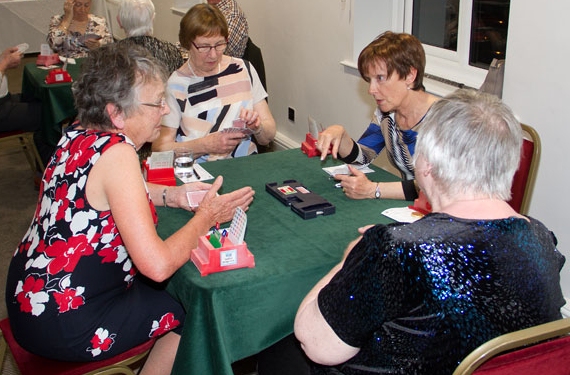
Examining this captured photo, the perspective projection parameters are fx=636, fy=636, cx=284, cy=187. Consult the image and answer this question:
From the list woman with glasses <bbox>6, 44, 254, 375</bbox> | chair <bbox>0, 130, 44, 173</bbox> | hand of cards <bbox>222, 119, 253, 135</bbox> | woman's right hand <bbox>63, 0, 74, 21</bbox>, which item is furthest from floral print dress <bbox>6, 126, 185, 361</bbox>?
woman's right hand <bbox>63, 0, 74, 21</bbox>

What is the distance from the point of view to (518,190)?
2.32 meters

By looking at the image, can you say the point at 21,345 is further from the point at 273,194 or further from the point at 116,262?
the point at 273,194

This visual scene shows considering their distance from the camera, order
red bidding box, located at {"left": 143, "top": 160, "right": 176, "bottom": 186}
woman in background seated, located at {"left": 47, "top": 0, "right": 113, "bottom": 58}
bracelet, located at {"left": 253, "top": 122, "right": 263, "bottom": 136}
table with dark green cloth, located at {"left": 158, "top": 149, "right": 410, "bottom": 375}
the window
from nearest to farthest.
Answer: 1. table with dark green cloth, located at {"left": 158, "top": 149, "right": 410, "bottom": 375}
2. red bidding box, located at {"left": 143, "top": 160, "right": 176, "bottom": 186}
3. bracelet, located at {"left": 253, "top": 122, "right": 263, "bottom": 136}
4. the window
5. woman in background seated, located at {"left": 47, "top": 0, "right": 113, "bottom": 58}

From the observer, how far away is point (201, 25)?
292 cm

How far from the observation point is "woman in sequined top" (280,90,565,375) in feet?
4.20

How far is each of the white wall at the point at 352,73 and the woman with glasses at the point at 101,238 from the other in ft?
4.91

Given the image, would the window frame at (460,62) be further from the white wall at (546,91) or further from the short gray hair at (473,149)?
the short gray hair at (473,149)

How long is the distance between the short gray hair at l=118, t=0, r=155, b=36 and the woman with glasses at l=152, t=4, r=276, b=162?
1094 millimetres

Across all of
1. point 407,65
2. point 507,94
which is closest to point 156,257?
point 407,65

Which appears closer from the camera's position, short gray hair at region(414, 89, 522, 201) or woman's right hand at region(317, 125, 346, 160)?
short gray hair at region(414, 89, 522, 201)

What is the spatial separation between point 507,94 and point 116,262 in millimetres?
1836

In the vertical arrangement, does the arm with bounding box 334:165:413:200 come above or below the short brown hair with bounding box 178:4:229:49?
below

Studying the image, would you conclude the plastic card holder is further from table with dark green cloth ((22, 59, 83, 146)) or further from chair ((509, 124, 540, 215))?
table with dark green cloth ((22, 59, 83, 146))

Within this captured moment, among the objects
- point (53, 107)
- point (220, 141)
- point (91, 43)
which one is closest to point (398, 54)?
point (220, 141)
